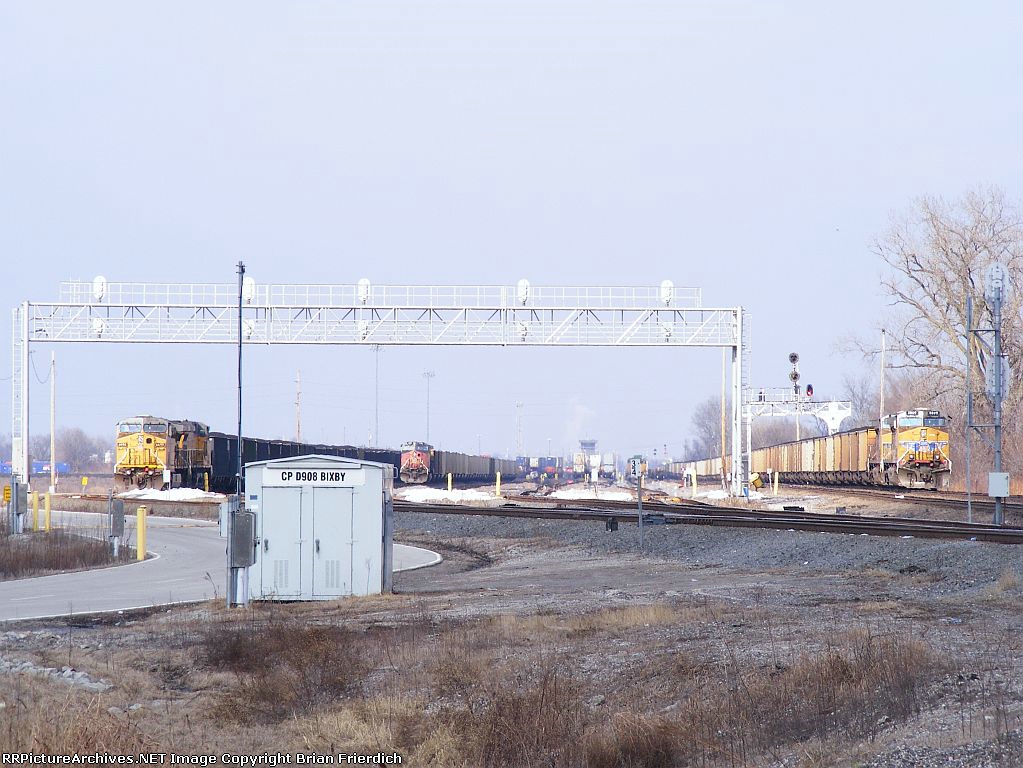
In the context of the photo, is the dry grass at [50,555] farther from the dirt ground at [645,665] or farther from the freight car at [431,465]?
the freight car at [431,465]

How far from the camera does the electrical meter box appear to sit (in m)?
19.5

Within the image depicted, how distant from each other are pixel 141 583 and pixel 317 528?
5306 millimetres

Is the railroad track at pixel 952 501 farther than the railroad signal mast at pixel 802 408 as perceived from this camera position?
No

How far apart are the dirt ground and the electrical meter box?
2.92 ft

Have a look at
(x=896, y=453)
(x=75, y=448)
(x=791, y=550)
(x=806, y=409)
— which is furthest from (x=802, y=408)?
(x=75, y=448)

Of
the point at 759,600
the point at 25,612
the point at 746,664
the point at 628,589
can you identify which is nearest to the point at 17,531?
the point at 25,612

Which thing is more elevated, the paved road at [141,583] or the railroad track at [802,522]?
the railroad track at [802,522]

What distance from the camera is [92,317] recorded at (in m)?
49.6

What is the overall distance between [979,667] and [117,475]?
174 ft

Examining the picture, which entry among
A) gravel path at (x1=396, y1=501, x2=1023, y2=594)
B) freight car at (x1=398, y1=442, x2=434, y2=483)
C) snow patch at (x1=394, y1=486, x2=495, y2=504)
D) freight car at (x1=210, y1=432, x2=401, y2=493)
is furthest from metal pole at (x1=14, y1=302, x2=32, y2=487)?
freight car at (x1=398, y1=442, x2=434, y2=483)

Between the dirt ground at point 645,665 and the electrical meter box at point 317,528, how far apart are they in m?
0.89

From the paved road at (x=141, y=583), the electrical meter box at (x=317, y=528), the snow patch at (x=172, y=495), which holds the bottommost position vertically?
the paved road at (x=141, y=583)

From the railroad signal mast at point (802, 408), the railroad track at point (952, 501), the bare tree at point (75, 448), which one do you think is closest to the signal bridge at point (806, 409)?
the railroad signal mast at point (802, 408)

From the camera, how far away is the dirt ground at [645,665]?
8.59 m
